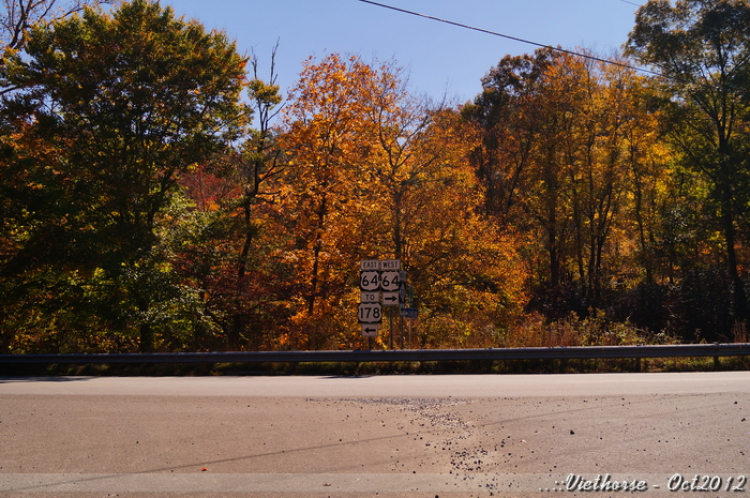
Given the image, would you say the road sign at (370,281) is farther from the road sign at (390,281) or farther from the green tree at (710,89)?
the green tree at (710,89)

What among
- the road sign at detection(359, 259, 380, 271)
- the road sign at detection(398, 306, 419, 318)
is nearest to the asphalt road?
the road sign at detection(359, 259, 380, 271)

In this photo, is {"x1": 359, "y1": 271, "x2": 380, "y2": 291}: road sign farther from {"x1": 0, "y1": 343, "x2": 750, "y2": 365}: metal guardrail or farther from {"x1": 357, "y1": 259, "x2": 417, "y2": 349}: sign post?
{"x1": 0, "y1": 343, "x2": 750, "y2": 365}: metal guardrail

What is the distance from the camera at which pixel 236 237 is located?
24.4m

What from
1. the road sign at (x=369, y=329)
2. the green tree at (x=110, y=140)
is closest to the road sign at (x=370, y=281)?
the road sign at (x=369, y=329)

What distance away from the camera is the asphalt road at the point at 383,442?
546 centimetres

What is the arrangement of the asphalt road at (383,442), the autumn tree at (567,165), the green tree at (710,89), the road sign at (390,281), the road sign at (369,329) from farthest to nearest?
the autumn tree at (567,165) < the green tree at (710,89) < the road sign at (390,281) < the road sign at (369,329) < the asphalt road at (383,442)

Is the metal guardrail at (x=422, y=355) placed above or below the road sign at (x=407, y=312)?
below

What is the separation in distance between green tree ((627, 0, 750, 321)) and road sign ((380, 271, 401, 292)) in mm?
22728

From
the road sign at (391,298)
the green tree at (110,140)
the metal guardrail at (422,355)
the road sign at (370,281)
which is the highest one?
the green tree at (110,140)

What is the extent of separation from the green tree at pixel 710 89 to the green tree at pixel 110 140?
23573 millimetres

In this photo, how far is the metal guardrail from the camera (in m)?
14.5

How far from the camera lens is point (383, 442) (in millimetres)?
6871

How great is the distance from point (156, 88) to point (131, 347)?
30.8ft

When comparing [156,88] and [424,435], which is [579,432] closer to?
[424,435]
